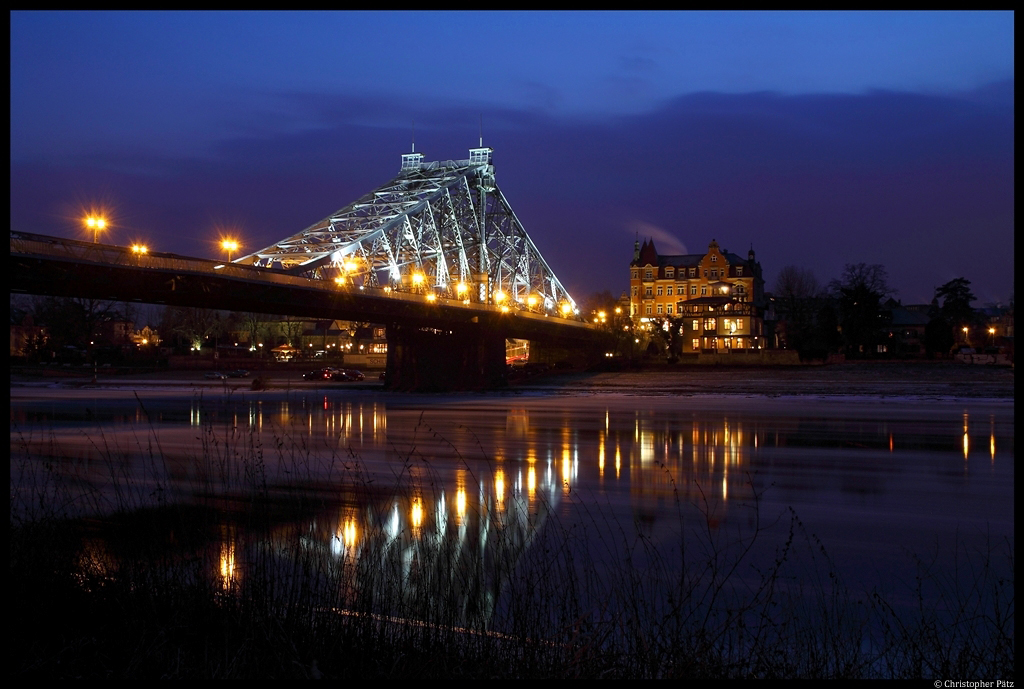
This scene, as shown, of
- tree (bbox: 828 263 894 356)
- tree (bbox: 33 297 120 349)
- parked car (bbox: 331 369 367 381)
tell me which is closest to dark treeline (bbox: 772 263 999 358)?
tree (bbox: 828 263 894 356)

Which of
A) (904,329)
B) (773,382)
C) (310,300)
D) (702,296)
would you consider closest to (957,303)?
(904,329)

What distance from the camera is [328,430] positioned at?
2380 cm

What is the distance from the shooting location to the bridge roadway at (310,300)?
3469cm

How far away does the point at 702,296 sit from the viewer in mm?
129875

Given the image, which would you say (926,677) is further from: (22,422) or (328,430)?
(22,422)

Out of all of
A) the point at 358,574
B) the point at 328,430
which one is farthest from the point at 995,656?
the point at 328,430

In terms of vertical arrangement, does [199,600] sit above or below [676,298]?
below

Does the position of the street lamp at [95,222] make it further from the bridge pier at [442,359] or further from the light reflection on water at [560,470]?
the bridge pier at [442,359]

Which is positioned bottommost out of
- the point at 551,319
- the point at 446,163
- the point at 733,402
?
the point at 733,402

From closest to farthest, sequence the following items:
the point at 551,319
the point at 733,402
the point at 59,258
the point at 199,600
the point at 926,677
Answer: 1. the point at 926,677
2. the point at 199,600
3. the point at 59,258
4. the point at 733,402
5. the point at 551,319

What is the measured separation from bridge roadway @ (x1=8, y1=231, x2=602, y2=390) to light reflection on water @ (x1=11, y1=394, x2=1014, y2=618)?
717 cm

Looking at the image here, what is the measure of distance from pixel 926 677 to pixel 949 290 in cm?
12654

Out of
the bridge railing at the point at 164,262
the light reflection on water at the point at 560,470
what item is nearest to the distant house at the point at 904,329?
the bridge railing at the point at 164,262

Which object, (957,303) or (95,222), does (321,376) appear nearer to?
(95,222)
